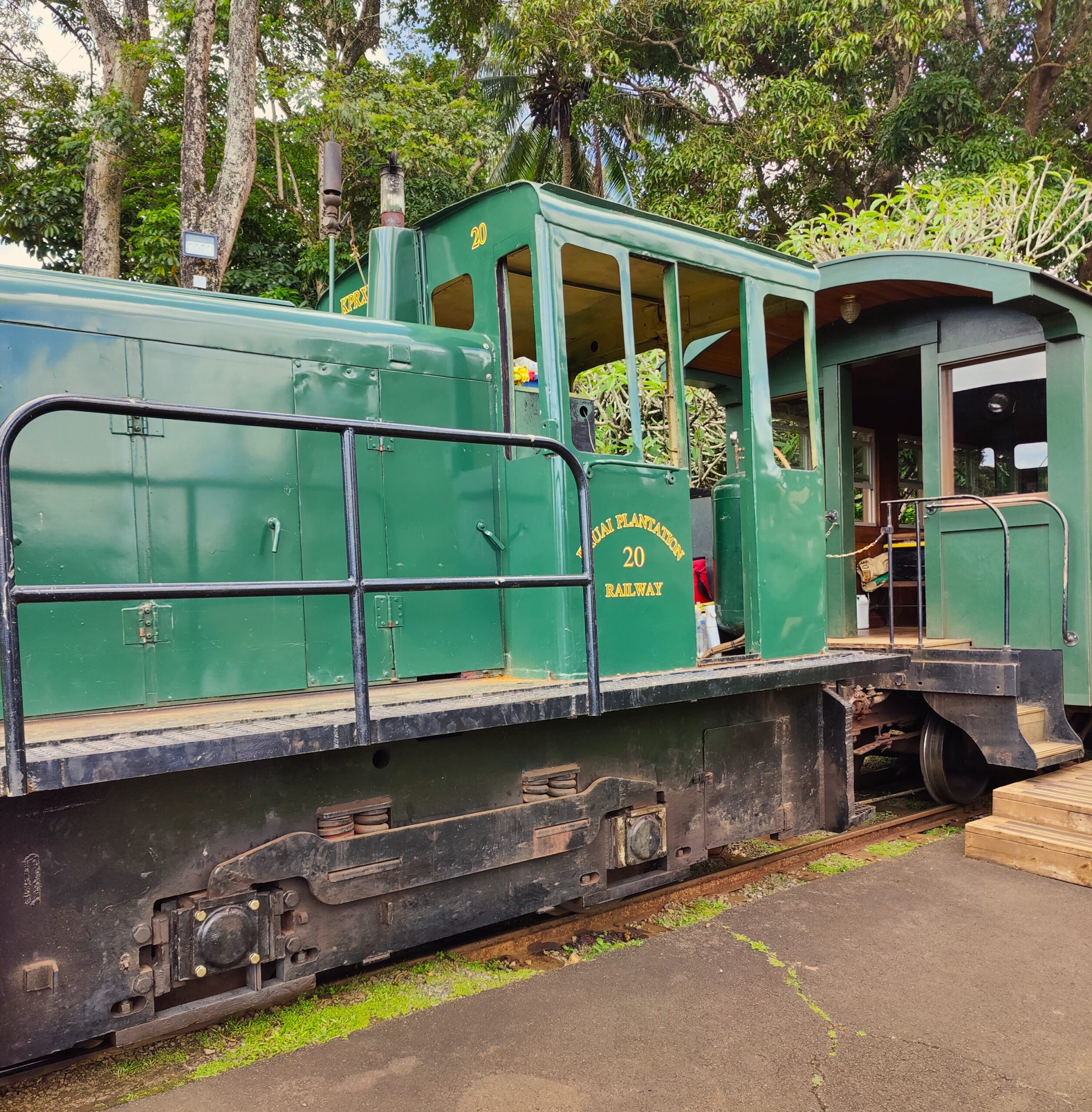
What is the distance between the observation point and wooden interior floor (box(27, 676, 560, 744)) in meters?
2.47

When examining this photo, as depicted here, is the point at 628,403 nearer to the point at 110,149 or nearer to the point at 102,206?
the point at 102,206

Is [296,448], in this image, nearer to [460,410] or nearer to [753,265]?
[460,410]

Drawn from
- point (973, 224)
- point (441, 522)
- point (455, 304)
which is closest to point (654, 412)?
point (973, 224)

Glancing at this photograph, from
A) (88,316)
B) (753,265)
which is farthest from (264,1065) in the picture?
(753,265)

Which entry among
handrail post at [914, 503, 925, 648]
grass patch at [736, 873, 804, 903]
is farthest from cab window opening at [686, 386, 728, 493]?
grass patch at [736, 873, 804, 903]

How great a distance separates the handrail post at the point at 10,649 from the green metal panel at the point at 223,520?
0.94m

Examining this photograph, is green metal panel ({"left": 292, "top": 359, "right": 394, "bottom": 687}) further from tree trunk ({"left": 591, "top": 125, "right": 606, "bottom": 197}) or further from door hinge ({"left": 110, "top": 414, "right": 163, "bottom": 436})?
tree trunk ({"left": 591, "top": 125, "right": 606, "bottom": 197})

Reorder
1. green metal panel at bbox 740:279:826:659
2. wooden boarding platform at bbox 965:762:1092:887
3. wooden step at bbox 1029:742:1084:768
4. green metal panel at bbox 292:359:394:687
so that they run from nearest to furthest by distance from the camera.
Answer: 1. green metal panel at bbox 292:359:394:687
2. green metal panel at bbox 740:279:826:659
3. wooden boarding platform at bbox 965:762:1092:887
4. wooden step at bbox 1029:742:1084:768

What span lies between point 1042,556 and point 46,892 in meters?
5.66

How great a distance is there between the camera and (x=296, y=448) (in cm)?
320

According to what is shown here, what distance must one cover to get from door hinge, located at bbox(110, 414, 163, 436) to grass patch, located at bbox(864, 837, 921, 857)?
4225 mm

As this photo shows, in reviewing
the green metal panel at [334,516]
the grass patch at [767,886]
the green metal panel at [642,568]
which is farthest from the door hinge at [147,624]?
the grass patch at [767,886]

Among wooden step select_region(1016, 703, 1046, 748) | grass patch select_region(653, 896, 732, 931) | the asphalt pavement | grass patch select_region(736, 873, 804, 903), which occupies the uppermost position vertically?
wooden step select_region(1016, 703, 1046, 748)

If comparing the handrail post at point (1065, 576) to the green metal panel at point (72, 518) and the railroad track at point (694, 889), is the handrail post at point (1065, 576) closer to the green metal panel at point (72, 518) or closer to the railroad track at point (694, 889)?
the railroad track at point (694, 889)
